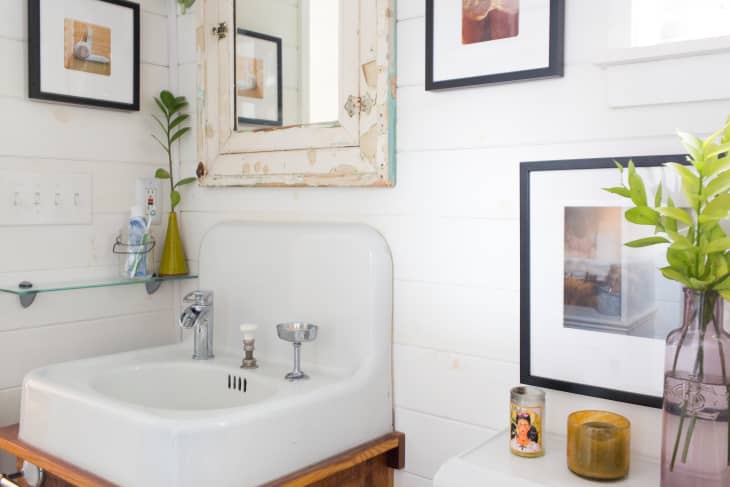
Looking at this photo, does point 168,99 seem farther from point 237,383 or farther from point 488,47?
point 488,47

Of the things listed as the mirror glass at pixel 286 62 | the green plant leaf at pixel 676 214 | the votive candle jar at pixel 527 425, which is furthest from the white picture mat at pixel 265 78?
the green plant leaf at pixel 676 214

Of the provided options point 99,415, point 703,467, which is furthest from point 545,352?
point 99,415

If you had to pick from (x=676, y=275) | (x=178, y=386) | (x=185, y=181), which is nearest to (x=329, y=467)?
(x=178, y=386)

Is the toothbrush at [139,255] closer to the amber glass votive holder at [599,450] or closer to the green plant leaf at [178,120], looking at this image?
the green plant leaf at [178,120]

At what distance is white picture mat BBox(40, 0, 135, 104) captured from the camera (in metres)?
1.68

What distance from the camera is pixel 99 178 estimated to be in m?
1.82

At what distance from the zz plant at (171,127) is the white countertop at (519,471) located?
1.10 meters

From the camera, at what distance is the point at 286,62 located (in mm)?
1681

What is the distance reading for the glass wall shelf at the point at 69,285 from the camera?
162cm

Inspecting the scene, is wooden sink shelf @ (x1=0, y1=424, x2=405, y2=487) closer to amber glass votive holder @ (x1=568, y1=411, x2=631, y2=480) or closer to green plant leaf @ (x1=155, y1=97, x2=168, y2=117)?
amber glass votive holder @ (x1=568, y1=411, x2=631, y2=480)

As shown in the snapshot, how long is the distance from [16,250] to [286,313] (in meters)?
0.64

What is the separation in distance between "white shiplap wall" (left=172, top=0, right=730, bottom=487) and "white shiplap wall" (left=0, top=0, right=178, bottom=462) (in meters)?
0.61

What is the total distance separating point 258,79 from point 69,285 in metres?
0.66

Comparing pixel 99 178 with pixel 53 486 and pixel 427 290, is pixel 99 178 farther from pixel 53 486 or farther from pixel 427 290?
pixel 427 290
